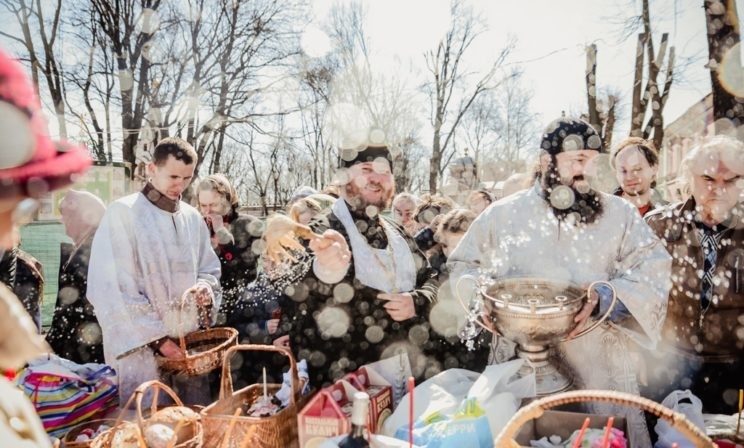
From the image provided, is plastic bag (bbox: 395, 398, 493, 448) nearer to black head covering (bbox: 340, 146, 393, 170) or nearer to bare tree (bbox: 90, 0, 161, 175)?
black head covering (bbox: 340, 146, 393, 170)

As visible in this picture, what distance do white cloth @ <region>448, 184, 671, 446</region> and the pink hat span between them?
2009mm

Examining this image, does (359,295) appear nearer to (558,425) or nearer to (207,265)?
(558,425)

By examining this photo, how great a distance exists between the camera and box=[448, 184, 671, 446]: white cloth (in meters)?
2.35

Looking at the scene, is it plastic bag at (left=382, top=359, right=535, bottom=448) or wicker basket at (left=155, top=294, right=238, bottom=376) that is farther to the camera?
wicker basket at (left=155, top=294, right=238, bottom=376)

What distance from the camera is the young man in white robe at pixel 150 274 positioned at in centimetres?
279

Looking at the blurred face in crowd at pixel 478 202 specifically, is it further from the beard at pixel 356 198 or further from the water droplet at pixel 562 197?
the beard at pixel 356 198

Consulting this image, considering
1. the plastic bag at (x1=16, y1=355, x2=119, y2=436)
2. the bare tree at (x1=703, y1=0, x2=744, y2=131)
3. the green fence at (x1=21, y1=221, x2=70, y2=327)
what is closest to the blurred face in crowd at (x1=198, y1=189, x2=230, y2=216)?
the plastic bag at (x1=16, y1=355, x2=119, y2=436)

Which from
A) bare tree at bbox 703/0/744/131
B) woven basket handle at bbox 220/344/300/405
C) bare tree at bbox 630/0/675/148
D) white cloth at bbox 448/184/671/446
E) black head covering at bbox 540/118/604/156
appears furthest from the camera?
bare tree at bbox 630/0/675/148

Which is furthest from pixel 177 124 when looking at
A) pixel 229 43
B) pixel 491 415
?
pixel 491 415

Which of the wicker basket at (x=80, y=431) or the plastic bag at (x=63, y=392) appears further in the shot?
the plastic bag at (x=63, y=392)

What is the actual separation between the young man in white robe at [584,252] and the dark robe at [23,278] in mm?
2829

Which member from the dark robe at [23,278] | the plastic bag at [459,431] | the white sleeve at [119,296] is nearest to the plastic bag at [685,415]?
the plastic bag at [459,431]

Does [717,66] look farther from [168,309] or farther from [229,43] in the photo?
[229,43]

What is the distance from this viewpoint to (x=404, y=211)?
6254 mm
